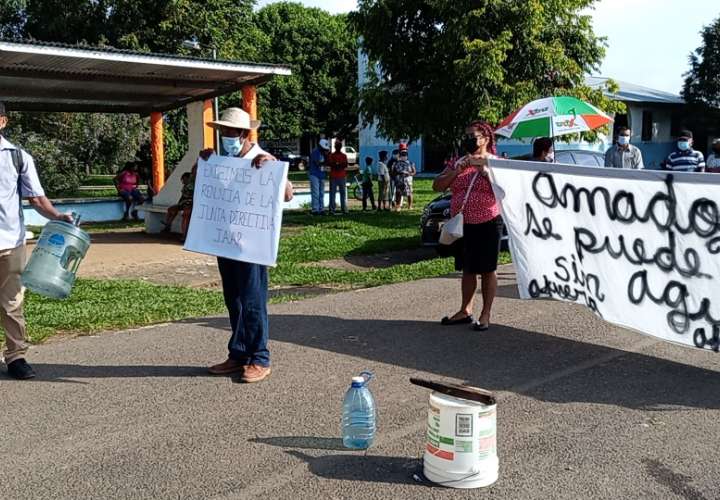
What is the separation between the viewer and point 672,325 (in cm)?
543

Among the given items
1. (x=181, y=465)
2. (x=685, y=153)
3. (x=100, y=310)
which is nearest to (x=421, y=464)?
(x=181, y=465)

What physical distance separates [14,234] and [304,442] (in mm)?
2773

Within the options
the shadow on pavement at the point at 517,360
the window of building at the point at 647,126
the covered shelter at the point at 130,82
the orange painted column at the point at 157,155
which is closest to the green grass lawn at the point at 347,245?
the covered shelter at the point at 130,82

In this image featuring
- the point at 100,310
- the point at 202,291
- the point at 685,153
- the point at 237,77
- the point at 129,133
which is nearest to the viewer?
the point at 100,310

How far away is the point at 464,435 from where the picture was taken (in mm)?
3609

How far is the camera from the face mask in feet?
17.9

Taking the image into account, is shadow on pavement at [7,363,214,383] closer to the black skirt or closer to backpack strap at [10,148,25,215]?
backpack strap at [10,148,25,215]

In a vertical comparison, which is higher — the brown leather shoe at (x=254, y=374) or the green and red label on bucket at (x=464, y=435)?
the green and red label on bucket at (x=464, y=435)

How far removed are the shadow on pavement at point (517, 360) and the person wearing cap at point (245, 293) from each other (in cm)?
93

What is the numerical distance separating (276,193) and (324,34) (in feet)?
172

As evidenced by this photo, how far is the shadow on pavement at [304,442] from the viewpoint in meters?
4.22

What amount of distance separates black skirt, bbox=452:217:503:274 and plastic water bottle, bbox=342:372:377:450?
2770mm

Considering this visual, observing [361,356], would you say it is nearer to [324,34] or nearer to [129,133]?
[129,133]

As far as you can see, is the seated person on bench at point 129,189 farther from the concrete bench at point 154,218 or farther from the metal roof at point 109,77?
the concrete bench at point 154,218
